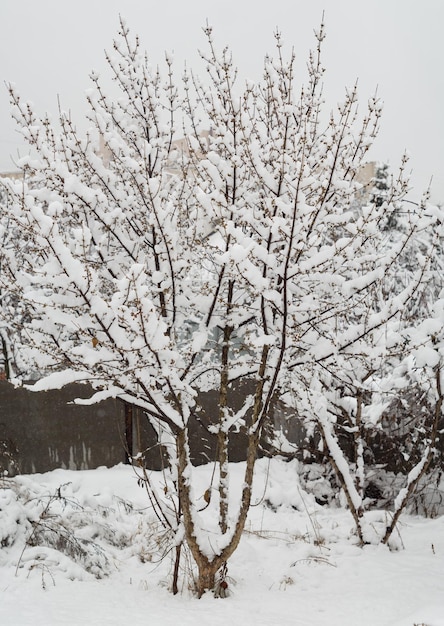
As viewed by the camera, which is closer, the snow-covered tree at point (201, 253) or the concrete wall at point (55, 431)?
the snow-covered tree at point (201, 253)

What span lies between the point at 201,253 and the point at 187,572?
8.77 feet

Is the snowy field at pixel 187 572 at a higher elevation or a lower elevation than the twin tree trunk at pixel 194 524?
lower

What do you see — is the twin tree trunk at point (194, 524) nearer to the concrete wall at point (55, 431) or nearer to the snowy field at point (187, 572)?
the snowy field at point (187, 572)

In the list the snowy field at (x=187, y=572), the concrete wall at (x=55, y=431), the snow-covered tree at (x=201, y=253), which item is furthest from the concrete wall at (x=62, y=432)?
the snow-covered tree at (x=201, y=253)

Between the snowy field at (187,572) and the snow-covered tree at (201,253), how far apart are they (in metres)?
0.49

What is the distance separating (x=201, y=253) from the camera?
4.63m

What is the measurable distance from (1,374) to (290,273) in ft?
43.4

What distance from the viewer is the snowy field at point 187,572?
3.61m

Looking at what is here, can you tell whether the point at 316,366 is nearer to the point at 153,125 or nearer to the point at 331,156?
the point at 331,156

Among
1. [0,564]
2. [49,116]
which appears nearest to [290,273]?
[49,116]

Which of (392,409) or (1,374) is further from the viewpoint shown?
(1,374)

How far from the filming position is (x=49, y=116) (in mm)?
4582

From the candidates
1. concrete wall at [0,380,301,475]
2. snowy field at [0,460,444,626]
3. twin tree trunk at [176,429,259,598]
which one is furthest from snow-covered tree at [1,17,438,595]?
concrete wall at [0,380,301,475]

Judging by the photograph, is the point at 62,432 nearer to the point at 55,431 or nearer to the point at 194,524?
the point at 55,431
